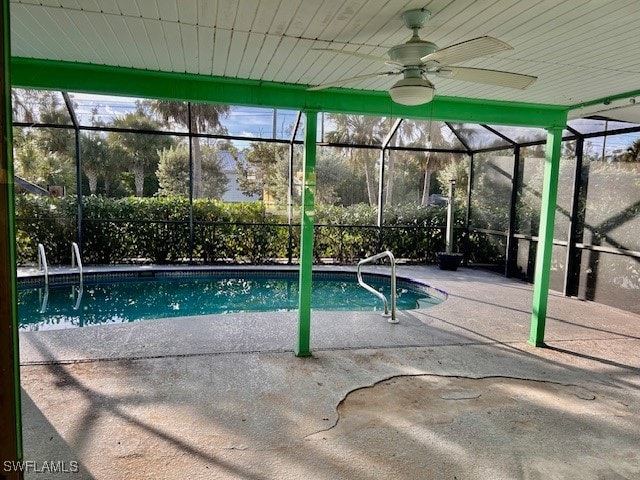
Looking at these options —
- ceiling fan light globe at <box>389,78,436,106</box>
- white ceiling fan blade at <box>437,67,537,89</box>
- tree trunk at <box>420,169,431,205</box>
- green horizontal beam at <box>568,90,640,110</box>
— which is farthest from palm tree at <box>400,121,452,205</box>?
ceiling fan light globe at <box>389,78,436,106</box>

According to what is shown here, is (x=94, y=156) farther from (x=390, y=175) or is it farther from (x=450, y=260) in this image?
(x=450, y=260)

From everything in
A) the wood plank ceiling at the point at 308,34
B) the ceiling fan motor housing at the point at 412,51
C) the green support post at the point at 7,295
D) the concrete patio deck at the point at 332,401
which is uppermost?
the wood plank ceiling at the point at 308,34

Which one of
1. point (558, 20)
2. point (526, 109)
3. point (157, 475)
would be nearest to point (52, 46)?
point (157, 475)

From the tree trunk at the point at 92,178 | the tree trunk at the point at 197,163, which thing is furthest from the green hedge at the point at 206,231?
the tree trunk at the point at 92,178

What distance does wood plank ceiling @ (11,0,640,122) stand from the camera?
88.8 inches

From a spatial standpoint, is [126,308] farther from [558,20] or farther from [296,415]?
[558,20]

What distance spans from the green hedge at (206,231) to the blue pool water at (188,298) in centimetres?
95

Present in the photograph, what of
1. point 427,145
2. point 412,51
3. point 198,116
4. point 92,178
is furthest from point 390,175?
point 92,178

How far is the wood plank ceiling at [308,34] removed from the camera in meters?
2.26

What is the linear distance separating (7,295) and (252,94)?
2841 millimetres

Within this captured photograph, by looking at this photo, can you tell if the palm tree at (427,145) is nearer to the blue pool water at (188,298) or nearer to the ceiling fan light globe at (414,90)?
the blue pool water at (188,298)

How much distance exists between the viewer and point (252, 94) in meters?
3.67

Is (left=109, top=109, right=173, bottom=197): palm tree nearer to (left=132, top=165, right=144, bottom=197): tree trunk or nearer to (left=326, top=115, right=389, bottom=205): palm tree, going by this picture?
(left=132, top=165, right=144, bottom=197): tree trunk

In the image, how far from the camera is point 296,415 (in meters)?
2.83
